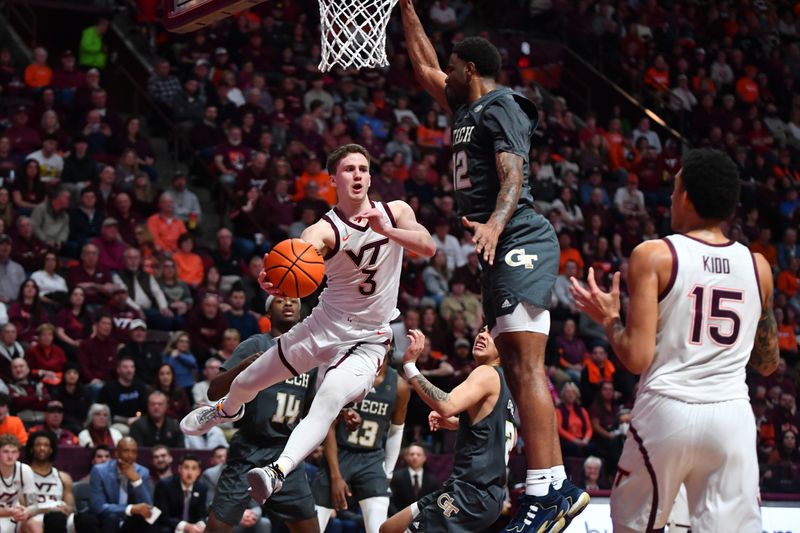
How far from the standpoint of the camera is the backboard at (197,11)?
303 inches

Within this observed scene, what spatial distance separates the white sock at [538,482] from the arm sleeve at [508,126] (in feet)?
5.70

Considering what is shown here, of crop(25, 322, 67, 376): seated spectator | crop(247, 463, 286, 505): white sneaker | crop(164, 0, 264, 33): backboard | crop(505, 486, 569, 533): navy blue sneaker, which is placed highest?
crop(164, 0, 264, 33): backboard

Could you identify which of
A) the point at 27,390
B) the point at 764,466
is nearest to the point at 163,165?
the point at 27,390

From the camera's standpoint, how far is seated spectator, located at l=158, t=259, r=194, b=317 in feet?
47.2

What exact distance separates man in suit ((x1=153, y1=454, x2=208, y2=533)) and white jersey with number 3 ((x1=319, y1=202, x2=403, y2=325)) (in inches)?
163

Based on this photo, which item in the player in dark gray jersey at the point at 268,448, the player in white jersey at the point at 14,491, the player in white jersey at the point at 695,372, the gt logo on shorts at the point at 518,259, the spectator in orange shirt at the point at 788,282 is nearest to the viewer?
the player in white jersey at the point at 695,372

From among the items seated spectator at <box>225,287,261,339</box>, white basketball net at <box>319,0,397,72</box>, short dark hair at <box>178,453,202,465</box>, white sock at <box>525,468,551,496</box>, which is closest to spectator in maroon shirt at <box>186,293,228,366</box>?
seated spectator at <box>225,287,261,339</box>

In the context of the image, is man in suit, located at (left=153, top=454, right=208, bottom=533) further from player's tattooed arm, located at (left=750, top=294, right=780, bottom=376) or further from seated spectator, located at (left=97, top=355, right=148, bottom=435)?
player's tattooed arm, located at (left=750, top=294, right=780, bottom=376)

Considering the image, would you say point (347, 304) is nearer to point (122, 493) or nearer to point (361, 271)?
point (361, 271)

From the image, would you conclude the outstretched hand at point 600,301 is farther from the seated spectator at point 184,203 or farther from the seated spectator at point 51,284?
the seated spectator at point 184,203

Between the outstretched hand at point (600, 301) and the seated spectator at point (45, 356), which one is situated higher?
the outstretched hand at point (600, 301)

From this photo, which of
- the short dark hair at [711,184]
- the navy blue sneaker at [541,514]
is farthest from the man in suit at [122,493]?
the short dark hair at [711,184]

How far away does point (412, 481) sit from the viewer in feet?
38.8

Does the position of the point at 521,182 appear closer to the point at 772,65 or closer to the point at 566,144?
the point at 566,144
